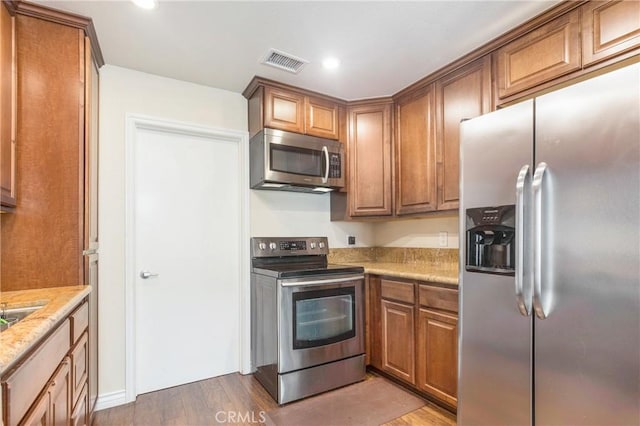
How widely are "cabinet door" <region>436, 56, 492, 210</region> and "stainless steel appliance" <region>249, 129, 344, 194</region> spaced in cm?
89

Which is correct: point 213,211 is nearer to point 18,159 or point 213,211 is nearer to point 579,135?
point 18,159

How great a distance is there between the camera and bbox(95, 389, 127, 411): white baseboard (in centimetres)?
229

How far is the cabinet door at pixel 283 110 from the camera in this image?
2.71 m

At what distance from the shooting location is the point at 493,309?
1612mm

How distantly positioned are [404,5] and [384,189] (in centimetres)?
153

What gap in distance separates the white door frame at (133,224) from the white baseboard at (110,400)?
3 cm

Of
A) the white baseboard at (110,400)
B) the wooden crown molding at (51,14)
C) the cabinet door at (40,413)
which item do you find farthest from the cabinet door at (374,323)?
the wooden crown molding at (51,14)

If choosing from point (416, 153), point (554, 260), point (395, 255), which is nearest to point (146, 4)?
point (416, 153)

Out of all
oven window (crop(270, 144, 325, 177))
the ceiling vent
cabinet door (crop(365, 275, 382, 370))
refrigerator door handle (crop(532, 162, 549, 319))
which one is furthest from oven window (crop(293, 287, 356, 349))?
the ceiling vent

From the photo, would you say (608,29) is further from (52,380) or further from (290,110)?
(52,380)

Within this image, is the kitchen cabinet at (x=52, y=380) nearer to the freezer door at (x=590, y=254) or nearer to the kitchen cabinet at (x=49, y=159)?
the kitchen cabinet at (x=49, y=159)

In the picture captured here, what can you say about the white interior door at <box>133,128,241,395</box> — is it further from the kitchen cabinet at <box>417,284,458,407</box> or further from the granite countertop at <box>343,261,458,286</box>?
the kitchen cabinet at <box>417,284,458,407</box>

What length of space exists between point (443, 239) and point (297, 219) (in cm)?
133

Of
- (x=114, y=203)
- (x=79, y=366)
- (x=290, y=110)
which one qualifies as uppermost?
(x=290, y=110)
